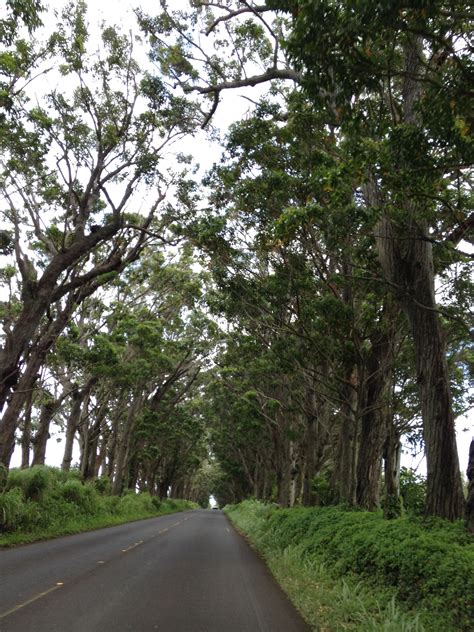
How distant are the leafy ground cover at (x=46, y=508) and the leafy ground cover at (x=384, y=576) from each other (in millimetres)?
7113

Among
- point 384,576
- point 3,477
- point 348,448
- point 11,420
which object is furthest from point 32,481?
point 384,576

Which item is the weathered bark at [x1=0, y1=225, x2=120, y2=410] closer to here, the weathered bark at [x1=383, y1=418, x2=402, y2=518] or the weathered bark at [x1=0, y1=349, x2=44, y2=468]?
the weathered bark at [x1=0, y1=349, x2=44, y2=468]

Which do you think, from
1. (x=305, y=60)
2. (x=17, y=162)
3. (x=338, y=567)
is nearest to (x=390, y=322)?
(x=338, y=567)

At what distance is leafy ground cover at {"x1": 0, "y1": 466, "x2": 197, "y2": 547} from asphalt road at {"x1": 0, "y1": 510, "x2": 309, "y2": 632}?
1.07 meters

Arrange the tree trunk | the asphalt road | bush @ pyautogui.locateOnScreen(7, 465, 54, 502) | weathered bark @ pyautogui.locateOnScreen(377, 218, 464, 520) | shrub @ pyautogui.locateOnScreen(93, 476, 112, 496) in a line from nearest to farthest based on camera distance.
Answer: the asphalt road
weathered bark @ pyautogui.locateOnScreen(377, 218, 464, 520)
bush @ pyautogui.locateOnScreen(7, 465, 54, 502)
the tree trunk
shrub @ pyautogui.locateOnScreen(93, 476, 112, 496)

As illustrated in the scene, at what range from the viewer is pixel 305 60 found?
235 inches

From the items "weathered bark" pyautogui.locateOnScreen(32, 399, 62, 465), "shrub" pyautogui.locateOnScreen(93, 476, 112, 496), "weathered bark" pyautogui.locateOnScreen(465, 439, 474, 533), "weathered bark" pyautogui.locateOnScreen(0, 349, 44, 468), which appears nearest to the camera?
"weathered bark" pyautogui.locateOnScreen(465, 439, 474, 533)

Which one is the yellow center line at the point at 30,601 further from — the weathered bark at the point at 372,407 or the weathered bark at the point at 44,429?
the weathered bark at the point at 44,429

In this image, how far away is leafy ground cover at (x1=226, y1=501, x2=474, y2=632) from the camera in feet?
17.9

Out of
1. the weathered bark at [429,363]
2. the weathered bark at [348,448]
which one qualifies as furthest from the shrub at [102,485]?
the weathered bark at [429,363]

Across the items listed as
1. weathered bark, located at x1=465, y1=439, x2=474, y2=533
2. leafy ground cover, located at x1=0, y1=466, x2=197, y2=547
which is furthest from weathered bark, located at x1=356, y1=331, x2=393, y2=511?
leafy ground cover, located at x1=0, y1=466, x2=197, y2=547

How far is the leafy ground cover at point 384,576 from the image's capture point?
546 cm

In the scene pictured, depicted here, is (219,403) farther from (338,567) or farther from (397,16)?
(397,16)

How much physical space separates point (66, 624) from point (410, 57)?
29.4 feet
